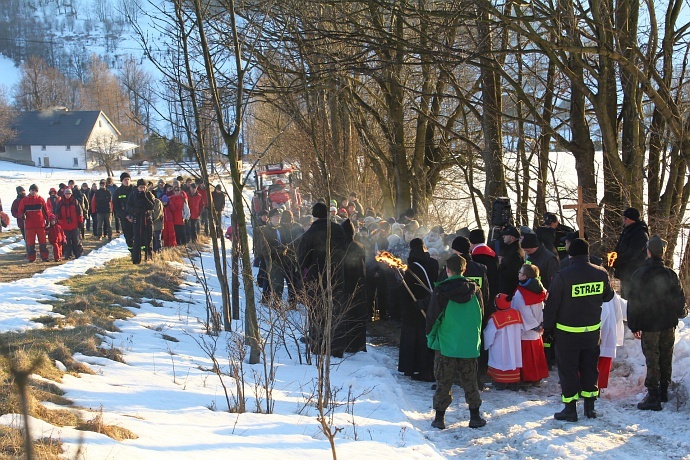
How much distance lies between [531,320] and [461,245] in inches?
→ 50.7

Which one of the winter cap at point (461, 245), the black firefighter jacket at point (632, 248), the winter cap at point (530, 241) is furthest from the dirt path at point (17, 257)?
the black firefighter jacket at point (632, 248)

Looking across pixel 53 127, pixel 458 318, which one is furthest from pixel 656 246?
pixel 53 127

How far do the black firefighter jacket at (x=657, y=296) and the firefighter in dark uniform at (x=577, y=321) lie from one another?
35cm

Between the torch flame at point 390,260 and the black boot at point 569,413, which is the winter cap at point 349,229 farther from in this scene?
the black boot at point 569,413

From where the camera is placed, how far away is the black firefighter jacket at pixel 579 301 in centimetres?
680

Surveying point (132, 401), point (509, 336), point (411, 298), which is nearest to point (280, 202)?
point (411, 298)

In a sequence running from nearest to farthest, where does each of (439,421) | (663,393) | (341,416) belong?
1. (341,416)
2. (439,421)
3. (663,393)

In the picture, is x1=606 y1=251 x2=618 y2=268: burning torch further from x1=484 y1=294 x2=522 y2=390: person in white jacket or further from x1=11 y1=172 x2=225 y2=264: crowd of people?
x1=11 y1=172 x2=225 y2=264: crowd of people

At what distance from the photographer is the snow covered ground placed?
523 cm

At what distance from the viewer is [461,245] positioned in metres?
7.50

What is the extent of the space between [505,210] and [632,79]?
11.7 ft

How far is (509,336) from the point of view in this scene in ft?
25.6

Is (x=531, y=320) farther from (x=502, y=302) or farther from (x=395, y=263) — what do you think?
(x=395, y=263)

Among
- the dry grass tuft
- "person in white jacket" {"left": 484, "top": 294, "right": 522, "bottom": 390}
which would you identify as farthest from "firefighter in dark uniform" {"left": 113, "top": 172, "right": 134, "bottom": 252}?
the dry grass tuft
